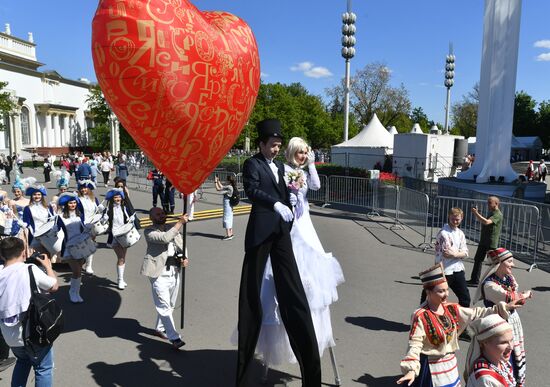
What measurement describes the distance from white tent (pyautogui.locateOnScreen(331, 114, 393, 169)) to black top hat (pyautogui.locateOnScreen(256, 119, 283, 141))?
21.6 m

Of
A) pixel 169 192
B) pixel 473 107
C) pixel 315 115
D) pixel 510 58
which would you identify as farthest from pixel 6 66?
pixel 473 107

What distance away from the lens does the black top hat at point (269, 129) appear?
3576 mm

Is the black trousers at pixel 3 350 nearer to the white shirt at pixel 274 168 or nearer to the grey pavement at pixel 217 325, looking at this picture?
the grey pavement at pixel 217 325

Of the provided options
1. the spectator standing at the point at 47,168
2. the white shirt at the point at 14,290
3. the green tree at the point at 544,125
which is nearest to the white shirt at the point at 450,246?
the white shirt at the point at 14,290

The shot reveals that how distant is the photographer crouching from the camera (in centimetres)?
464

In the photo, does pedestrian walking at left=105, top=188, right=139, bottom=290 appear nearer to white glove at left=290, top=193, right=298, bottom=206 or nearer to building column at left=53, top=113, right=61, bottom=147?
white glove at left=290, top=193, right=298, bottom=206

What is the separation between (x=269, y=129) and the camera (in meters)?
3.57

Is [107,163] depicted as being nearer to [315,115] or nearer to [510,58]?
[510,58]

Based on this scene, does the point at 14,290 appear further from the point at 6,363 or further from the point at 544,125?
the point at 544,125

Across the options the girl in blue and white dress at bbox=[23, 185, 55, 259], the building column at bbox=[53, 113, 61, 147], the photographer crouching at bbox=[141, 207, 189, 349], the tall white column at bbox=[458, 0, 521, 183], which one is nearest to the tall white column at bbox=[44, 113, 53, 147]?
the building column at bbox=[53, 113, 61, 147]

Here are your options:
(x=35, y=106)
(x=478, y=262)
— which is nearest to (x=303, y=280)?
(x=478, y=262)

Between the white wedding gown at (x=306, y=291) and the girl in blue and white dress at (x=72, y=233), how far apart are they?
3522 mm

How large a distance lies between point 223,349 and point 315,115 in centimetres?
6338

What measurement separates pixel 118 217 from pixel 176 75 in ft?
13.4
